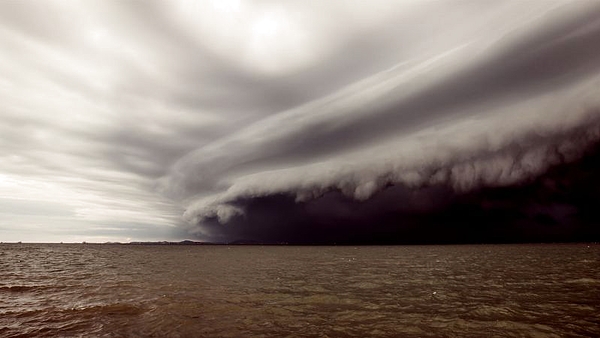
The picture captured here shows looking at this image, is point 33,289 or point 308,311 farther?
point 33,289

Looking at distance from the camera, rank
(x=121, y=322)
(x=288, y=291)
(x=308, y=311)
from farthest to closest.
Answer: (x=288, y=291) < (x=308, y=311) < (x=121, y=322)

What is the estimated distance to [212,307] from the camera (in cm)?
2364

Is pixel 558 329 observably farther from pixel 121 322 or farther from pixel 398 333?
pixel 121 322

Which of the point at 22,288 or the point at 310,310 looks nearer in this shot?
the point at 310,310

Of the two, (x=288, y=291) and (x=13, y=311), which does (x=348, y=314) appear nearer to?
(x=288, y=291)

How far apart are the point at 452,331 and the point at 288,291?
16621 millimetres

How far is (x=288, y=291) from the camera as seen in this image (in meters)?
30.5

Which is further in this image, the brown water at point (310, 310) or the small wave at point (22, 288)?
the small wave at point (22, 288)

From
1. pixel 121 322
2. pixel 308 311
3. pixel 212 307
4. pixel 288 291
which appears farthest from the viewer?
pixel 288 291

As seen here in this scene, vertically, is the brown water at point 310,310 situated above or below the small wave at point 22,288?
below

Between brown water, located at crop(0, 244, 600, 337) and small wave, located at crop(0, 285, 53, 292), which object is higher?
small wave, located at crop(0, 285, 53, 292)

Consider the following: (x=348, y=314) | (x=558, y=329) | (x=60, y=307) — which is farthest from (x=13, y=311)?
(x=558, y=329)

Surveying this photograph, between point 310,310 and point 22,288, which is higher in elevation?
point 22,288

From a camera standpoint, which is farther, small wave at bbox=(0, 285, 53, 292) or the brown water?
small wave at bbox=(0, 285, 53, 292)
